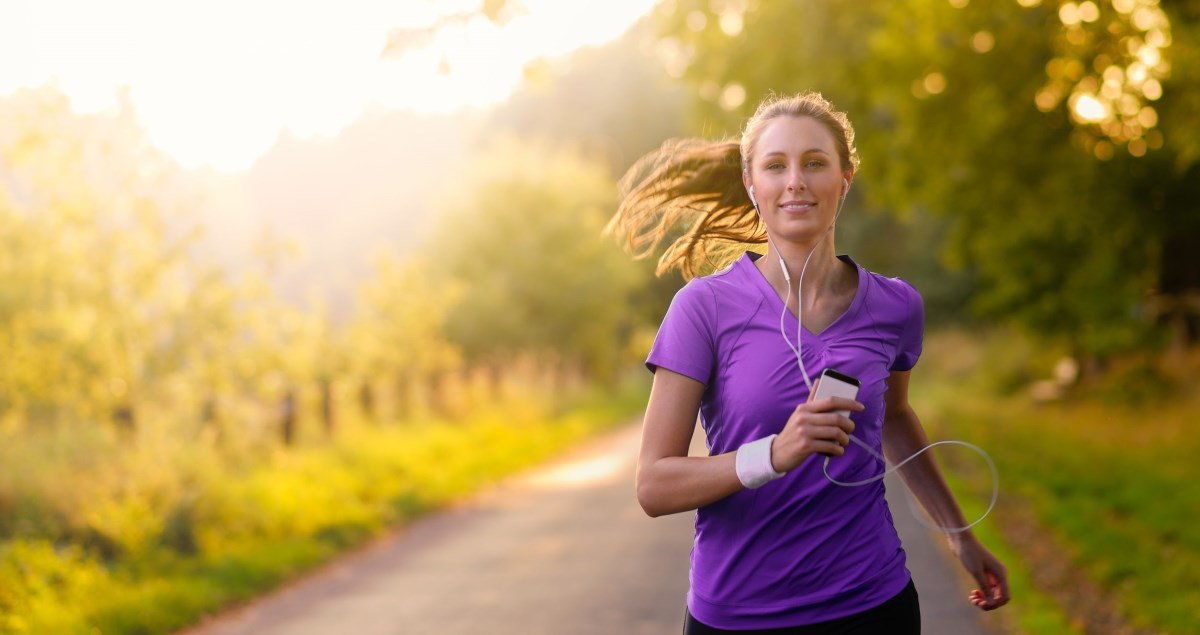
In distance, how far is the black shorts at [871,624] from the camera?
312 centimetres

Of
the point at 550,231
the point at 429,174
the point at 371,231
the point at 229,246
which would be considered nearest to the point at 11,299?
the point at 229,246

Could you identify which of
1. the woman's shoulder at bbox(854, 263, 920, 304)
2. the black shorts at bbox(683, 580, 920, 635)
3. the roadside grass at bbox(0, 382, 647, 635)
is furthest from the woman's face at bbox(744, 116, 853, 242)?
the roadside grass at bbox(0, 382, 647, 635)

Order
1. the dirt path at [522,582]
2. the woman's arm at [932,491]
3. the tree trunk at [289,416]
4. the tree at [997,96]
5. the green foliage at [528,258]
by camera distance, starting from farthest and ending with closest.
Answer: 1. the green foliage at [528,258]
2. the tree trunk at [289,416]
3. the tree at [997,96]
4. the dirt path at [522,582]
5. the woman's arm at [932,491]

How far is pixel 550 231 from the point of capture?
37.2 metres

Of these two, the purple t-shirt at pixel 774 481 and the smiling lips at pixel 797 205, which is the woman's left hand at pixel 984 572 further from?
the smiling lips at pixel 797 205

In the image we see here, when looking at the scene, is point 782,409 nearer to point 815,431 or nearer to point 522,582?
point 815,431

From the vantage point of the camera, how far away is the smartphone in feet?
9.40

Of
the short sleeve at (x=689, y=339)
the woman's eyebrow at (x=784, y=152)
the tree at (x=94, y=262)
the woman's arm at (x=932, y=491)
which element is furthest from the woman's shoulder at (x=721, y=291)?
the tree at (x=94, y=262)

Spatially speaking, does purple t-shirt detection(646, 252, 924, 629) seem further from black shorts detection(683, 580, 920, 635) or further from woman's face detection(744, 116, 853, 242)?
woman's face detection(744, 116, 853, 242)

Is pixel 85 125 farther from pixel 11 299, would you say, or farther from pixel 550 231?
pixel 550 231

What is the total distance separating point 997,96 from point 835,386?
12.5 m

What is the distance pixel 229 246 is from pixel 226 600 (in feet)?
20.7

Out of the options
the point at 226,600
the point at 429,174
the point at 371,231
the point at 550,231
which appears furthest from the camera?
the point at 429,174

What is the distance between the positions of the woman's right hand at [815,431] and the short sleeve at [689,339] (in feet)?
0.99
